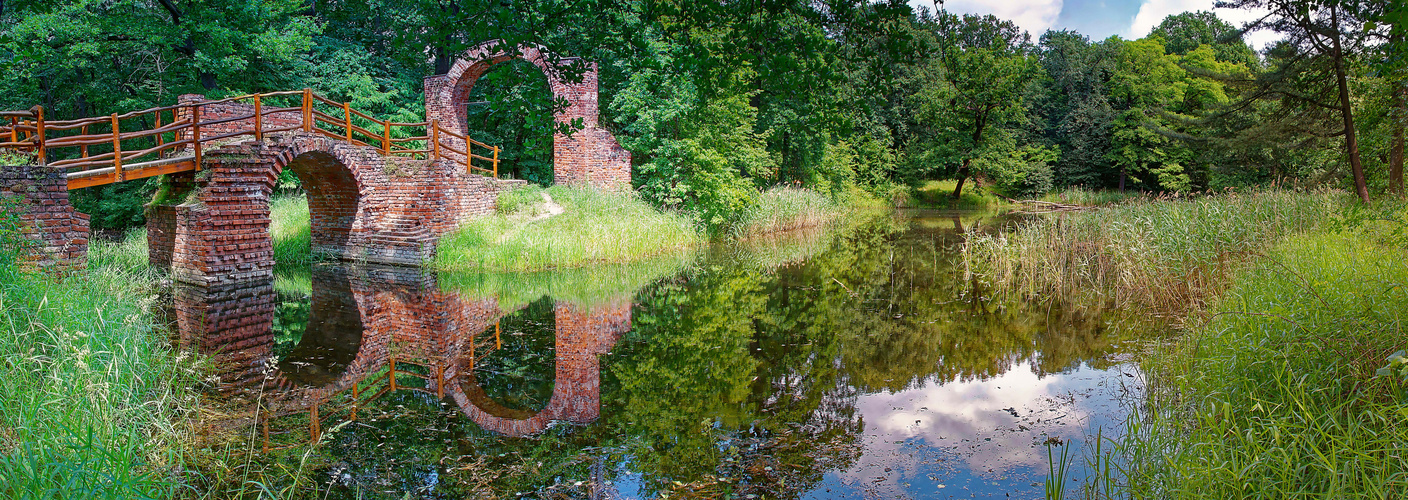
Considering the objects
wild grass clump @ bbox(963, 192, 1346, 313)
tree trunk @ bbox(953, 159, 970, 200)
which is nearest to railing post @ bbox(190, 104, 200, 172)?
wild grass clump @ bbox(963, 192, 1346, 313)

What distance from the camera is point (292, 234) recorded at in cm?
1577

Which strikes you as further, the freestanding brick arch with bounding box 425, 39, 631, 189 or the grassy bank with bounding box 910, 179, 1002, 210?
the grassy bank with bounding box 910, 179, 1002, 210

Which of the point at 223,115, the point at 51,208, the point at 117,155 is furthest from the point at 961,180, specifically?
the point at 51,208

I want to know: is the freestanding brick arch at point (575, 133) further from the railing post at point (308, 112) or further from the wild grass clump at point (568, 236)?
the railing post at point (308, 112)

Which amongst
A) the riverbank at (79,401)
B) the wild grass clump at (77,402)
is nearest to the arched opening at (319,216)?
the riverbank at (79,401)

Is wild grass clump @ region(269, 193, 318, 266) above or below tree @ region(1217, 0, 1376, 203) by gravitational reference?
below

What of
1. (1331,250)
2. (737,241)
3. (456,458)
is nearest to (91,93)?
(737,241)

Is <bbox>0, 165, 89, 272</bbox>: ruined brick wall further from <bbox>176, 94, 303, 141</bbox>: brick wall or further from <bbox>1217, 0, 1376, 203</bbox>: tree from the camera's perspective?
<bbox>1217, 0, 1376, 203</bbox>: tree

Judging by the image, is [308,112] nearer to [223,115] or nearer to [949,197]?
[223,115]

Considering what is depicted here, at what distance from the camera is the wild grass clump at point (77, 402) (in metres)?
3.04

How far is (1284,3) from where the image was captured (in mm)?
10750

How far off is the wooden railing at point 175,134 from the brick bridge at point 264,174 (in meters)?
0.03

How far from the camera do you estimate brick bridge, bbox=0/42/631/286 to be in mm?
9406

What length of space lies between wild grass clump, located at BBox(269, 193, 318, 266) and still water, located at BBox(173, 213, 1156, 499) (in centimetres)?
334
